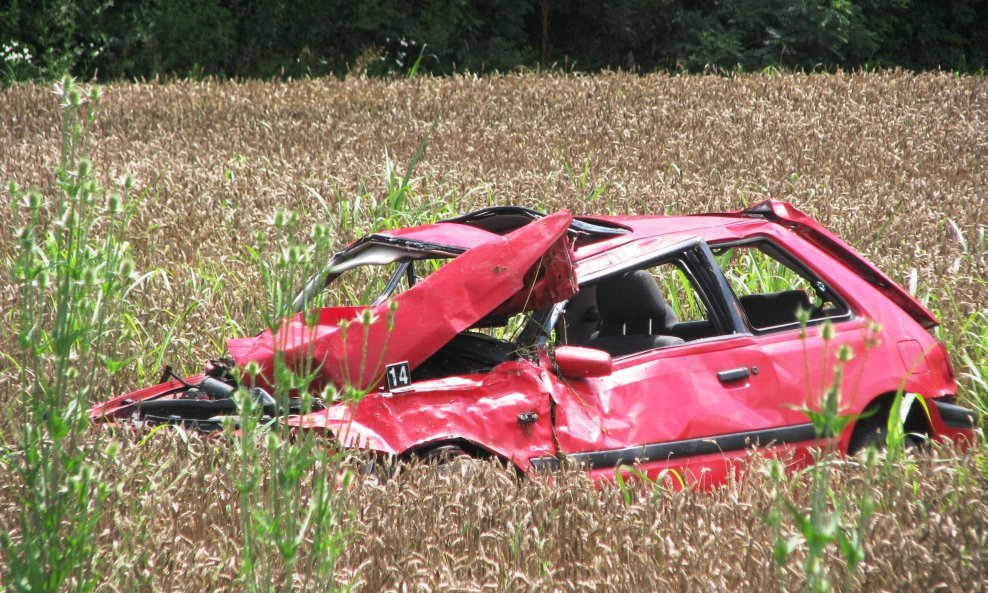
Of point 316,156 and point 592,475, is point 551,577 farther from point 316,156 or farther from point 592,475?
point 316,156

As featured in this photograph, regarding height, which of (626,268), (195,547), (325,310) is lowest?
(195,547)

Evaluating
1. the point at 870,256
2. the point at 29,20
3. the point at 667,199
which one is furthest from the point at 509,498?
the point at 29,20

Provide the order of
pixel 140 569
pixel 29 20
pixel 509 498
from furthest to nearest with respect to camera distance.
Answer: pixel 29 20, pixel 509 498, pixel 140 569

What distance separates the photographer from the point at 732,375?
5.09 m

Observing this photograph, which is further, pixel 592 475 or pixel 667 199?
pixel 667 199

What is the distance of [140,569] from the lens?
3496mm

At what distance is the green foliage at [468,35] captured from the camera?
25938 mm

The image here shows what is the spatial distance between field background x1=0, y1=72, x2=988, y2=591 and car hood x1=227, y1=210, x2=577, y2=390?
2.15ft

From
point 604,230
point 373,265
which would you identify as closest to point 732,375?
point 604,230

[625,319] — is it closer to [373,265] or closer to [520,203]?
[373,265]

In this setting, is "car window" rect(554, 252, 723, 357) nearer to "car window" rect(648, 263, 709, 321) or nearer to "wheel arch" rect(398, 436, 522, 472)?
"car window" rect(648, 263, 709, 321)

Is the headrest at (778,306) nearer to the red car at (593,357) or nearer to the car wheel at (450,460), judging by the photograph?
the red car at (593,357)

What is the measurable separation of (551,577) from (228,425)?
1.36 m

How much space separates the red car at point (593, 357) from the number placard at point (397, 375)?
0.05 feet
